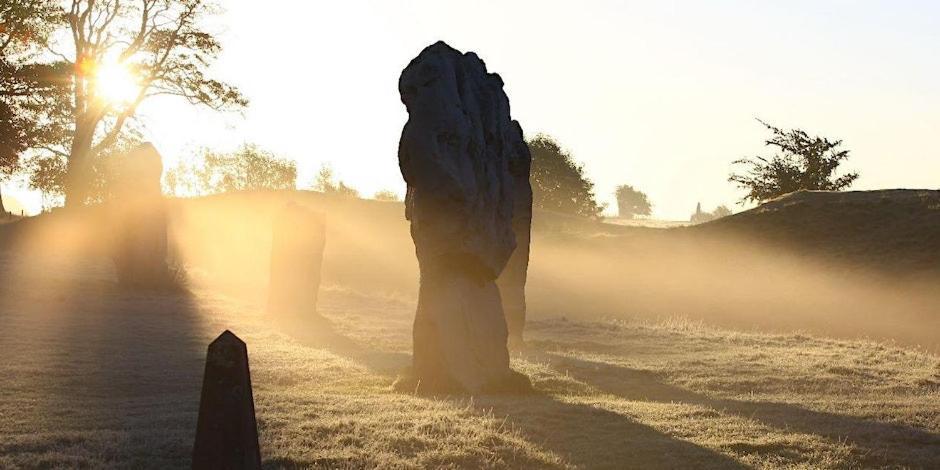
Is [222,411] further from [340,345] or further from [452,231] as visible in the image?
[340,345]

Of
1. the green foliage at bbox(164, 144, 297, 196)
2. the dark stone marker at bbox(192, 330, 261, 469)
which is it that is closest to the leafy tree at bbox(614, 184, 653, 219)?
the green foliage at bbox(164, 144, 297, 196)

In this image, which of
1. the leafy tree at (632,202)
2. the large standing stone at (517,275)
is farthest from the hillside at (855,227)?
the leafy tree at (632,202)

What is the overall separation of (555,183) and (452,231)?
70.5 m

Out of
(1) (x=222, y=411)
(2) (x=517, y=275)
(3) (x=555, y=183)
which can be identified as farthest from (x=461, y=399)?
(3) (x=555, y=183)

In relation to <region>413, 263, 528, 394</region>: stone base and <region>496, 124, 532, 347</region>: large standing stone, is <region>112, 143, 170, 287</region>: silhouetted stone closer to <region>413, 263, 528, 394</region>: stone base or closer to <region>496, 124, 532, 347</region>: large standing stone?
<region>496, 124, 532, 347</region>: large standing stone

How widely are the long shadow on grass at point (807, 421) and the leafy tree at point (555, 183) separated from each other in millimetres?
65802

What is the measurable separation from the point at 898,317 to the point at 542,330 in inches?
551

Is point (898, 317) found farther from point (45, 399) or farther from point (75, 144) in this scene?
point (75, 144)

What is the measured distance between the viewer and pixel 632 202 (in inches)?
6166

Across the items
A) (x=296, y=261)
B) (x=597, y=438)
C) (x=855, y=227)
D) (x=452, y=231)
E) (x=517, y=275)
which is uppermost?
(x=855, y=227)

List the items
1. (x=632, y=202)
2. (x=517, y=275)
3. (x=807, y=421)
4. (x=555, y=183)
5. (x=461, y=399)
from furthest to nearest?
(x=632, y=202)
(x=555, y=183)
(x=517, y=275)
(x=461, y=399)
(x=807, y=421)

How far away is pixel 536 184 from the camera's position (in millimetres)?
84000

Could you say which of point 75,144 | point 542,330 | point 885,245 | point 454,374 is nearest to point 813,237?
point 885,245

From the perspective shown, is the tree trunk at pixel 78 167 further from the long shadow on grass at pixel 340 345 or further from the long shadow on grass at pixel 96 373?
the long shadow on grass at pixel 340 345
